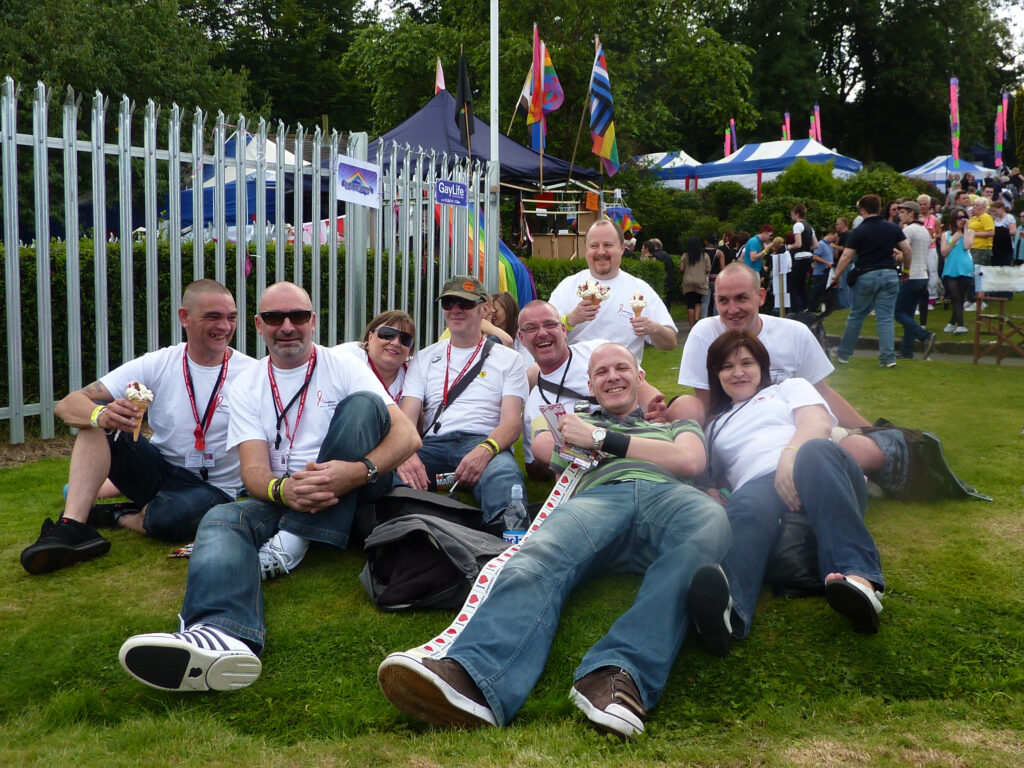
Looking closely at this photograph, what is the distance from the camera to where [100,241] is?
6.09 m

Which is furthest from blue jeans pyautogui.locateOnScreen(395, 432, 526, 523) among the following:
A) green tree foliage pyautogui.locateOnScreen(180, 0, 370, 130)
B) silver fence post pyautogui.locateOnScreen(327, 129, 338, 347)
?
green tree foliage pyautogui.locateOnScreen(180, 0, 370, 130)

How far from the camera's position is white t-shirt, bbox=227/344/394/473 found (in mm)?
4117

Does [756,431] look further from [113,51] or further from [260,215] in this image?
[113,51]

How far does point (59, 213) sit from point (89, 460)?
15296mm

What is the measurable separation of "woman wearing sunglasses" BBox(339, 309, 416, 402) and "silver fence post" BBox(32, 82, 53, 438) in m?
2.10

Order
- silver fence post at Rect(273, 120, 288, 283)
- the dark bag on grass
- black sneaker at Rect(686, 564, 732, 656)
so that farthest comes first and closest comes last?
silver fence post at Rect(273, 120, 288, 283) < the dark bag on grass < black sneaker at Rect(686, 564, 732, 656)

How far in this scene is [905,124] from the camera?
45000 mm

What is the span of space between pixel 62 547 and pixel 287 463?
104 cm

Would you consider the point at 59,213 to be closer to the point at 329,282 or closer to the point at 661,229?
the point at 329,282

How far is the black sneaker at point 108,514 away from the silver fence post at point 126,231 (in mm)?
1683

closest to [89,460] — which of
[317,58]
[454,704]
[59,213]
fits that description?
[454,704]

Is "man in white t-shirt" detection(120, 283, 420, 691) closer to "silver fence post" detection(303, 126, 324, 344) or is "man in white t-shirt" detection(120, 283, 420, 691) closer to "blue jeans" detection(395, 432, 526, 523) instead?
"blue jeans" detection(395, 432, 526, 523)

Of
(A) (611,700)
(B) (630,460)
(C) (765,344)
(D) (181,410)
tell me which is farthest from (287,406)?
(C) (765,344)

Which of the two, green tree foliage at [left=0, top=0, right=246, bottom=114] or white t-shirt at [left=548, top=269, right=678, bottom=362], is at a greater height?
green tree foliage at [left=0, top=0, right=246, bottom=114]
